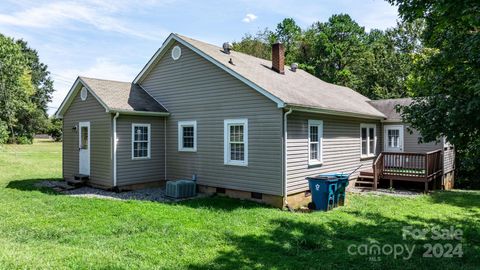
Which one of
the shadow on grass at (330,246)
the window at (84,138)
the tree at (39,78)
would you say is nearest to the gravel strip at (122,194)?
the window at (84,138)

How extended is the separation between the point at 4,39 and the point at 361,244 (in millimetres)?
42589

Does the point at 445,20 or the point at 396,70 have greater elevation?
the point at 396,70

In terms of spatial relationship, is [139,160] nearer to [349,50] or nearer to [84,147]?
[84,147]

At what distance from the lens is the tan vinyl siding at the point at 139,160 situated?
12.6 metres

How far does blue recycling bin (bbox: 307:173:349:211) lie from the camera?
10.1 m

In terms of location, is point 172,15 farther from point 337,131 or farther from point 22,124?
point 22,124

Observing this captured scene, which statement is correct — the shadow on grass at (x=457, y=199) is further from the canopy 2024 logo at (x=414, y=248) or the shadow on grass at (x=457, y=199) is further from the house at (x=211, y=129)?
the canopy 2024 logo at (x=414, y=248)

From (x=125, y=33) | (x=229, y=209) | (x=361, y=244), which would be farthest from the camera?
(x=125, y=33)

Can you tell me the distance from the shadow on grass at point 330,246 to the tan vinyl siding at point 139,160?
6581mm

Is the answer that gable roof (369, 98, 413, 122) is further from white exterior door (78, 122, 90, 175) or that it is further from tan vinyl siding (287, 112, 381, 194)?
white exterior door (78, 122, 90, 175)

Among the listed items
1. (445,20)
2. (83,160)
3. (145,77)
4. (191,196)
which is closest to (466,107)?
(445,20)

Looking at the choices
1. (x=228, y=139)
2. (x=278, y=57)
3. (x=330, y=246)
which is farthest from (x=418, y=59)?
(x=330, y=246)

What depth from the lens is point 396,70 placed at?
34.8m

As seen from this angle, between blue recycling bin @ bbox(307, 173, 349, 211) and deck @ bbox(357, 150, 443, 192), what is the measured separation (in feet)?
14.0
